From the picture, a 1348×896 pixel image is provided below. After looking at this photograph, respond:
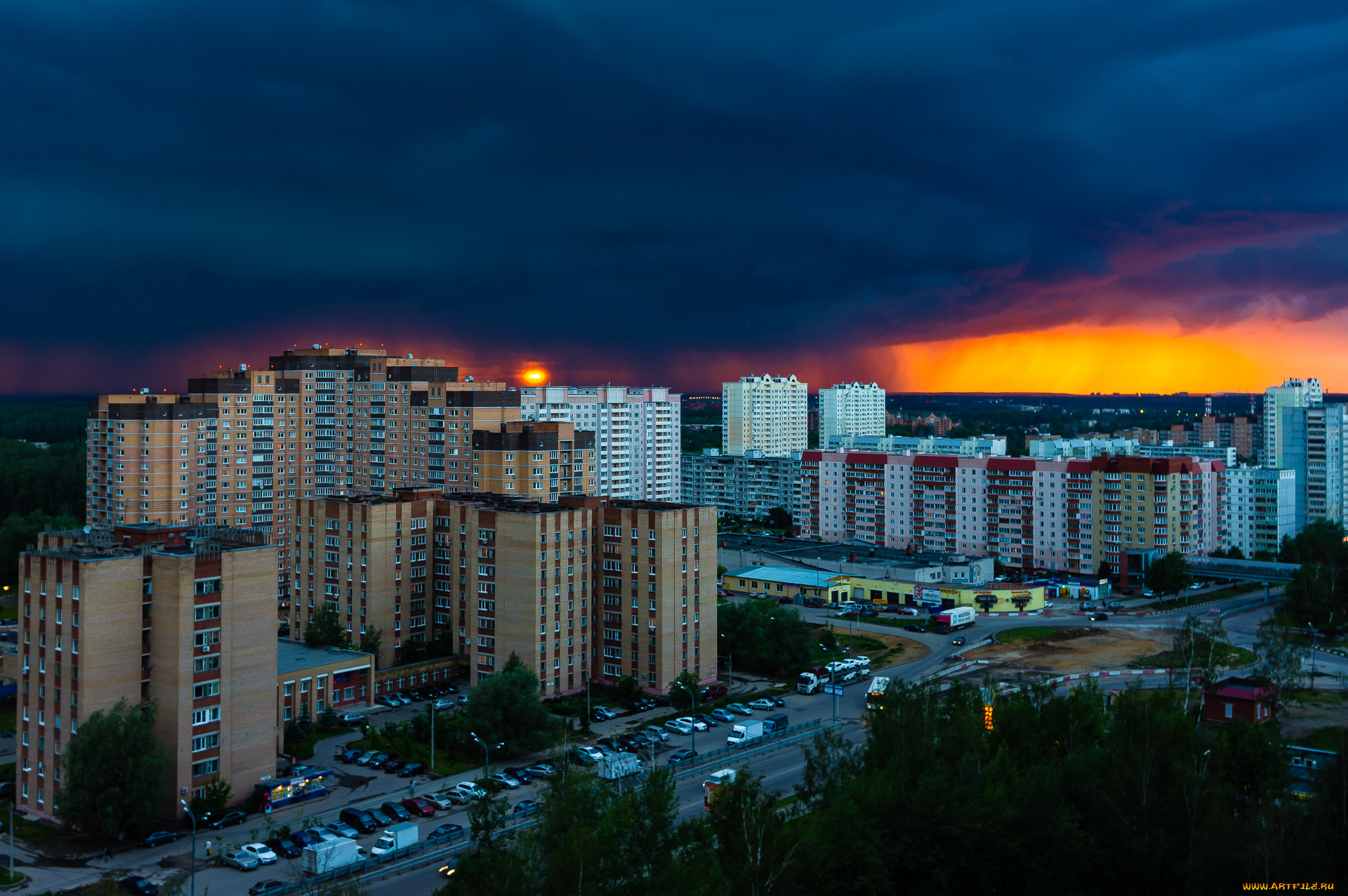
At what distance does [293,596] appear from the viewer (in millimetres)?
45250

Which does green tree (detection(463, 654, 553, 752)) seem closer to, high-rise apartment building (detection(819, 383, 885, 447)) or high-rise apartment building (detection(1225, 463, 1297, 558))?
high-rise apartment building (detection(1225, 463, 1297, 558))

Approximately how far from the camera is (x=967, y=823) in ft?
67.5

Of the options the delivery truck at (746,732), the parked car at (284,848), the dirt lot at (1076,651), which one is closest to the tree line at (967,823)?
the parked car at (284,848)

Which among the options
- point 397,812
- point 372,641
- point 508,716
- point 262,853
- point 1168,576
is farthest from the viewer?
point 1168,576

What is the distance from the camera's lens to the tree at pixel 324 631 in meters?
40.3

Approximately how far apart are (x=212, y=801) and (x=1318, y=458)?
77.8m

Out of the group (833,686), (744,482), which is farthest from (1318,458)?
(833,686)

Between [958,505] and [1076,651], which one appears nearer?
[1076,651]

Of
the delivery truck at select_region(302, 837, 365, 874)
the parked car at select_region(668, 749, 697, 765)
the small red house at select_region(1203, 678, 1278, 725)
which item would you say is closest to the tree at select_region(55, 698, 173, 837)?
the delivery truck at select_region(302, 837, 365, 874)

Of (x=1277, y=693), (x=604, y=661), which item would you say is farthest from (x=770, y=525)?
(x=1277, y=693)

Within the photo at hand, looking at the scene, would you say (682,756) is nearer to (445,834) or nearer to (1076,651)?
(445,834)

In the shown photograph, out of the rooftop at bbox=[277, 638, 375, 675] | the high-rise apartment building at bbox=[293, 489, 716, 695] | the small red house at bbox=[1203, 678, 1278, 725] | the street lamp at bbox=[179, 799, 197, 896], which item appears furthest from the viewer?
the high-rise apartment building at bbox=[293, 489, 716, 695]

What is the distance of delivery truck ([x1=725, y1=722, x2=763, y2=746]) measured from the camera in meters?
33.5

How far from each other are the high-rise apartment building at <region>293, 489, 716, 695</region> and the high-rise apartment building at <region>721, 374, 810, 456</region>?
70.7 metres
